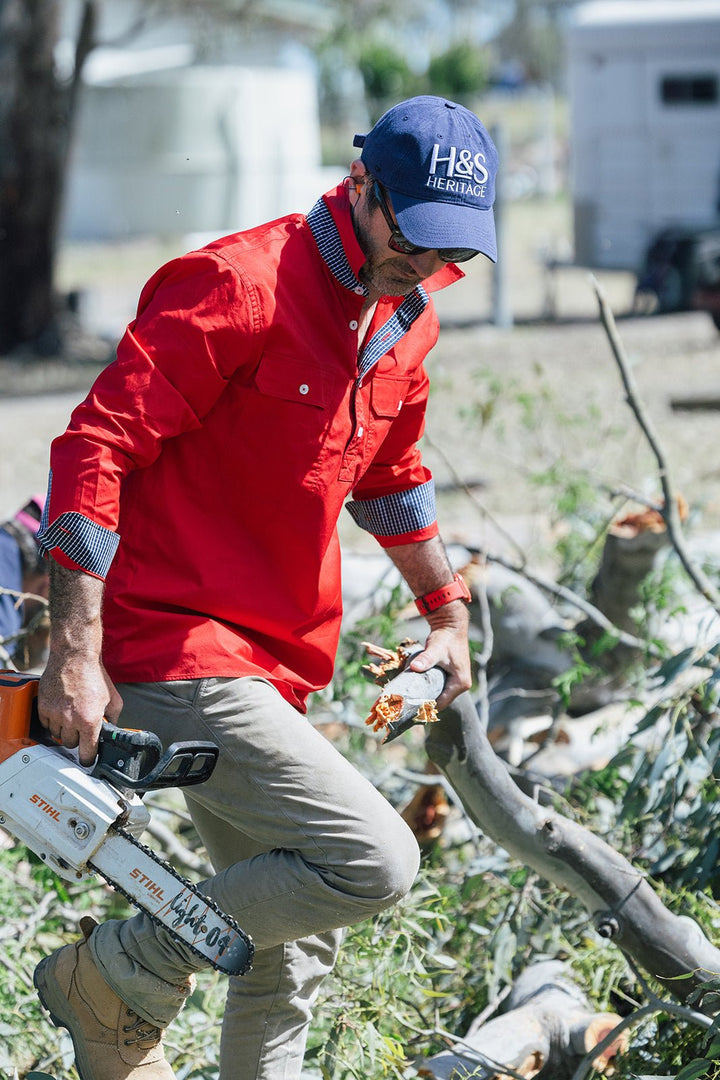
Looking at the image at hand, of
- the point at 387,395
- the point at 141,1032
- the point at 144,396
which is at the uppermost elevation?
the point at 144,396

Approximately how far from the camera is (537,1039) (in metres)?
3.13

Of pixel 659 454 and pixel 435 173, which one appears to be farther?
pixel 659 454

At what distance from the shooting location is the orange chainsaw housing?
7.89ft

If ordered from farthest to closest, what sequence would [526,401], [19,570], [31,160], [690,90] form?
[690,90] < [31,160] < [526,401] < [19,570]

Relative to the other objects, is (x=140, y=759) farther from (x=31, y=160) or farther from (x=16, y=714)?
(x=31, y=160)

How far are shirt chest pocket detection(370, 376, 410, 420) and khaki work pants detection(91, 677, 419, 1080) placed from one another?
0.62 metres

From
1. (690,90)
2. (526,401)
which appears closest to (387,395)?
(526,401)

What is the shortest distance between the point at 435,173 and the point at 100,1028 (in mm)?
1745

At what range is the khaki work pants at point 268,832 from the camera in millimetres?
2451

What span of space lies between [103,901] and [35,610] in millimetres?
928

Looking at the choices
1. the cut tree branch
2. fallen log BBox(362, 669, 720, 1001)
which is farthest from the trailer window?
fallen log BBox(362, 669, 720, 1001)

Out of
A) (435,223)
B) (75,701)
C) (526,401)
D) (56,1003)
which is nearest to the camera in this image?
(75,701)

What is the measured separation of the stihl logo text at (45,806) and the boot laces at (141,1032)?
480 mm

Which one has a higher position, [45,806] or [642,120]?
[642,120]
